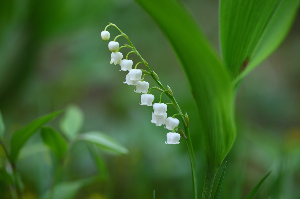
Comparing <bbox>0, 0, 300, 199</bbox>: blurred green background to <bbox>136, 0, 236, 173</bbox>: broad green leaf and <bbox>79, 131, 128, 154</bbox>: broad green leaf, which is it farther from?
<bbox>136, 0, 236, 173</bbox>: broad green leaf

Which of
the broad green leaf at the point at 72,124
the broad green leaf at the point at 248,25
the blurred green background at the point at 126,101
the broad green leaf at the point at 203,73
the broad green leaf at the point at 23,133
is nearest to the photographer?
the broad green leaf at the point at 203,73

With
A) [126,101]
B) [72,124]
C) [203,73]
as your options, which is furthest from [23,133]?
[126,101]

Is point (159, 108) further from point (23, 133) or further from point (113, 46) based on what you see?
point (23, 133)

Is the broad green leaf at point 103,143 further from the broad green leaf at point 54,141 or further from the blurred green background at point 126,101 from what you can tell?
the blurred green background at point 126,101

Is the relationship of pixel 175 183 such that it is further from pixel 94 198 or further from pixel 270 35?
pixel 270 35

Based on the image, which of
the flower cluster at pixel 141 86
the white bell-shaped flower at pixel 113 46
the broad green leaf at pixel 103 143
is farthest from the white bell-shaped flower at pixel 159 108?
the broad green leaf at pixel 103 143

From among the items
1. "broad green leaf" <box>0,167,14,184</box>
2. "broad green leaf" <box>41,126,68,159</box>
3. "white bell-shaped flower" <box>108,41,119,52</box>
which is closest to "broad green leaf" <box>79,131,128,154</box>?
"broad green leaf" <box>41,126,68,159</box>
